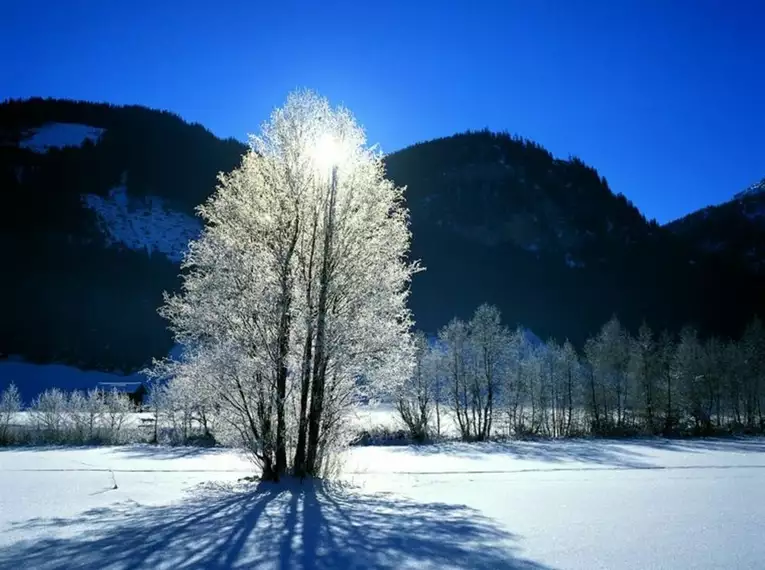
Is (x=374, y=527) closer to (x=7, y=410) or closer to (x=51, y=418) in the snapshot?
(x=51, y=418)

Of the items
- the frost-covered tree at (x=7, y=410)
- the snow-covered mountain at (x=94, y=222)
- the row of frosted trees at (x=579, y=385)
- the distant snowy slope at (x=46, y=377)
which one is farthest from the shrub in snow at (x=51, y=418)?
the snow-covered mountain at (x=94, y=222)

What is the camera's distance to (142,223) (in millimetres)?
158250

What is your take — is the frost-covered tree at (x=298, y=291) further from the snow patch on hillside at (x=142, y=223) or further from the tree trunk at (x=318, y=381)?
the snow patch on hillside at (x=142, y=223)

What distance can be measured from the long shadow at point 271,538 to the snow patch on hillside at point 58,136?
20140cm

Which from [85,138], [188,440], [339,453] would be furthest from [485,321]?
[85,138]

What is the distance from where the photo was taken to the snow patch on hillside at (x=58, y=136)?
17238 centimetres

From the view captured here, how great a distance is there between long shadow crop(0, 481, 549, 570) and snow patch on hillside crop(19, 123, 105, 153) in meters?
201

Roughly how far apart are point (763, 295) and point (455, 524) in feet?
607

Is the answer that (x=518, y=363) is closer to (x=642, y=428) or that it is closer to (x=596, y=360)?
(x=596, y=360)

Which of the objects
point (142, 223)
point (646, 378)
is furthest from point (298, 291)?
point (142, 223)

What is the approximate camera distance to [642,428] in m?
50.5

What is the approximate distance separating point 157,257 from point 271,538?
153338 millimetres

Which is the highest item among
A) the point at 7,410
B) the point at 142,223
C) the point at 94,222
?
the point at 142,223

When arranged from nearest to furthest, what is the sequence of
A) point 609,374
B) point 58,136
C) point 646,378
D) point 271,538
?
point 271,538 < point 646,378 < point 609,374 < point 58,136
